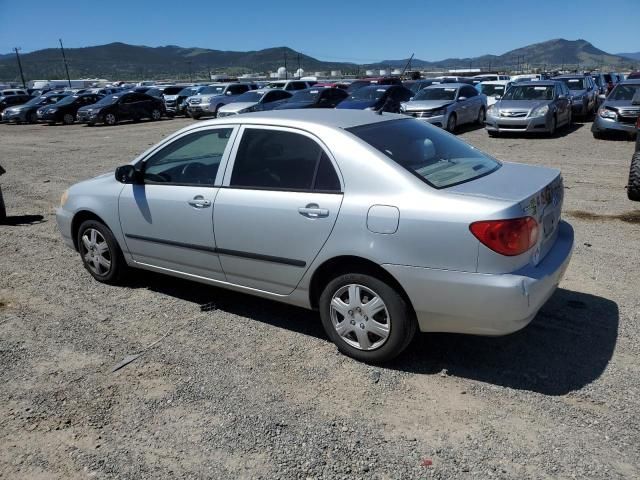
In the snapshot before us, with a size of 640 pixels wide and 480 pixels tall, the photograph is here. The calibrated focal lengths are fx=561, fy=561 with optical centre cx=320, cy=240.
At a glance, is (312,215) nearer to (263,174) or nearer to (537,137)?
(263,174)

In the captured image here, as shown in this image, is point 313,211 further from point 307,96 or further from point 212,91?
point 212,91

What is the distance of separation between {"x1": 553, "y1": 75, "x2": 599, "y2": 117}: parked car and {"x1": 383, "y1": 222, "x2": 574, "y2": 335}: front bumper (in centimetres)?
1796

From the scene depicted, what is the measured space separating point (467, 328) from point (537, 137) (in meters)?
14.2

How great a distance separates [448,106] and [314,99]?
547 centimetres

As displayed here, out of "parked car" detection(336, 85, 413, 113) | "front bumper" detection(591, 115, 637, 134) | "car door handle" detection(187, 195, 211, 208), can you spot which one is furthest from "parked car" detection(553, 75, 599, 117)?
"car door handle" detection(187, 195, 211, 208)

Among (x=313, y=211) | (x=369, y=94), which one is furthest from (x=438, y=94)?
(x=313, y=211)

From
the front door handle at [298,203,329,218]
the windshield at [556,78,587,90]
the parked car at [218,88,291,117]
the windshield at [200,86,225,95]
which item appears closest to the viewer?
the front door handle at [298,203,329,218]

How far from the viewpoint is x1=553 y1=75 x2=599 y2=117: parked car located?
19.5 meters

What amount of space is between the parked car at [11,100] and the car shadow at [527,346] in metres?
36.2

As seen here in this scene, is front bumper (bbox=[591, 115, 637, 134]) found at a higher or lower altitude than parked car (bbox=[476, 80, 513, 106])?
lower

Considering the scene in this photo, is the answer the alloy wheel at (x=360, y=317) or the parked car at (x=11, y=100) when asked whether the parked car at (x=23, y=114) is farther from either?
the alloy wheel at (x=360, y=317)

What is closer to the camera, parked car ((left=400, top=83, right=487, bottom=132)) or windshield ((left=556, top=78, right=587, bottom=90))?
parked car ((left=400, top=83, right=487, bottom=132))

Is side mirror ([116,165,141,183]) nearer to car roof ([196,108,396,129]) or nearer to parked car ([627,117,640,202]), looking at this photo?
car roof ([196,108,396,129])

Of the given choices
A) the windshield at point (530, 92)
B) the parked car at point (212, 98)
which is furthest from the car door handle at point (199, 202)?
the parked car at point (212, 98)
